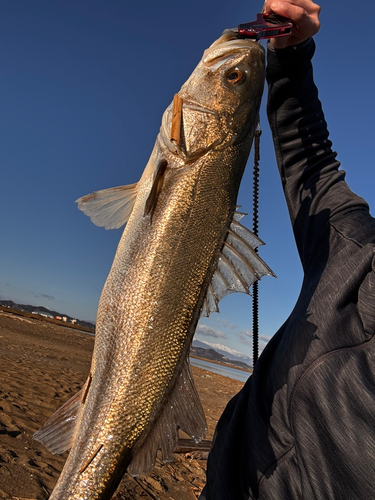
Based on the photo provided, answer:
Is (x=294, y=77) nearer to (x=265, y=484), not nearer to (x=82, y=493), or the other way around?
(x=265, y=484)

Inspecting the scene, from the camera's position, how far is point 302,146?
2859mm

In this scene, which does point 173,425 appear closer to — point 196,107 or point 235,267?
point 235,267

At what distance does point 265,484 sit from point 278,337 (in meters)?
0.85

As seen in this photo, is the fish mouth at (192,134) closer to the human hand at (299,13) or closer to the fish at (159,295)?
the fish at (159,295)

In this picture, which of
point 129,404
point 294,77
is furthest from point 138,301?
point 294,77

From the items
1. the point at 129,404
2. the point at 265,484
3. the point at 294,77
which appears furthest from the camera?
the point at 294,77

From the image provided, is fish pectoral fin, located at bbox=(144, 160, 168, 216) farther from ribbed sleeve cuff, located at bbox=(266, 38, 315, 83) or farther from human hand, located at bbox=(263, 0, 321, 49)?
ribbed sleeve cuff, located at bbox=(266, 38, 315, 83)

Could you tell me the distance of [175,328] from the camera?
2199mm

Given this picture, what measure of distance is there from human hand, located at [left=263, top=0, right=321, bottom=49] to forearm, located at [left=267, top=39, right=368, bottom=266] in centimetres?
25

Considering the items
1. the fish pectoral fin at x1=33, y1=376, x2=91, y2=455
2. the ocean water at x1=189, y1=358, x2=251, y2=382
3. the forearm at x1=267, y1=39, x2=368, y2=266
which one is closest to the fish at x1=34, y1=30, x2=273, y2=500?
the fish pectoral fin at x1=33, y1=376, x2=91, y2=455

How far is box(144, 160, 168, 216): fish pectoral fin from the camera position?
2.29m

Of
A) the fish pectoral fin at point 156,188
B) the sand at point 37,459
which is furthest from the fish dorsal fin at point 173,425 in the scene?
the sand at point 37,459

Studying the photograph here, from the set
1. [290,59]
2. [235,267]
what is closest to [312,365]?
[235,267]

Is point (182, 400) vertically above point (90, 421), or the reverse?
point (182, 400)
